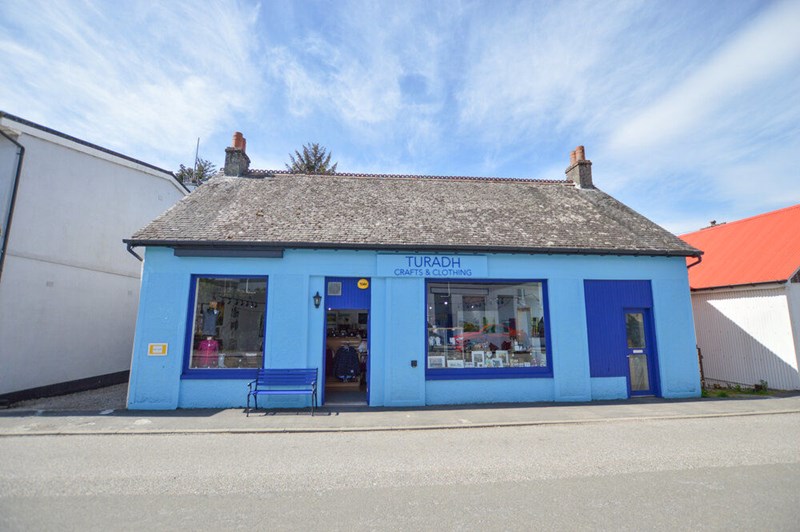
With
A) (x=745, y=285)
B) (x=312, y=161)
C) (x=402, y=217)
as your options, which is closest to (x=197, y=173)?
(x=312, y=161)

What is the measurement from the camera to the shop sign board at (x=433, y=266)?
34.2 ft

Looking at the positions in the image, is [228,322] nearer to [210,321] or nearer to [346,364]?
[210,321]

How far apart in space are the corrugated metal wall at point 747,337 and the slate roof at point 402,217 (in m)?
4.09

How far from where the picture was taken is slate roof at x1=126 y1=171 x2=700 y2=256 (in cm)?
1050

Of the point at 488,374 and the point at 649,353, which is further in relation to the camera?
the point at 649,353

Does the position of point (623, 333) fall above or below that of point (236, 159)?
below

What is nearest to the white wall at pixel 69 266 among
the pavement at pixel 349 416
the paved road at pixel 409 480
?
the pavement at pixel 349 416

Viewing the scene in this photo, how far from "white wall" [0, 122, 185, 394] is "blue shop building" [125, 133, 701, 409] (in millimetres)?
4076

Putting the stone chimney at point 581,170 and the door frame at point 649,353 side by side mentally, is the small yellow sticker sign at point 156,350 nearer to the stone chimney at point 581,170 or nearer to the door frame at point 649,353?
the door frame at point 649,353

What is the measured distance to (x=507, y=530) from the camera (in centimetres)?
392

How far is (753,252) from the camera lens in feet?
47.1

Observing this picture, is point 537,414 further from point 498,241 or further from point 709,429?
point 498,241

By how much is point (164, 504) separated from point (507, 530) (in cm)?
389

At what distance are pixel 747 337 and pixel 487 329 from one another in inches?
378
